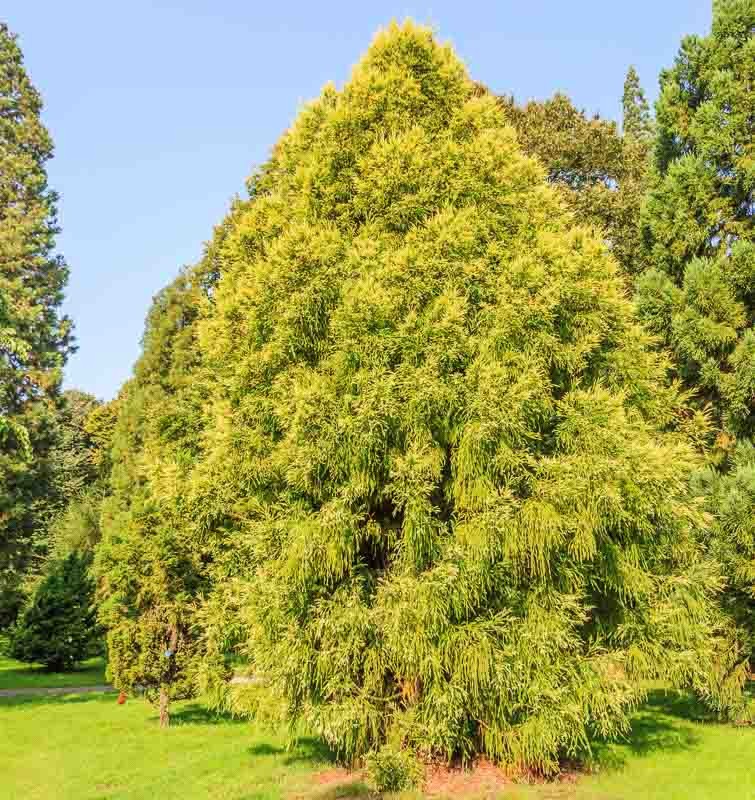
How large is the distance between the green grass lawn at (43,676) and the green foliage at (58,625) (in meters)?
0.53

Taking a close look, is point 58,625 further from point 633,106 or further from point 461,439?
point 633,106

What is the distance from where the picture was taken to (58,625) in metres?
25.7

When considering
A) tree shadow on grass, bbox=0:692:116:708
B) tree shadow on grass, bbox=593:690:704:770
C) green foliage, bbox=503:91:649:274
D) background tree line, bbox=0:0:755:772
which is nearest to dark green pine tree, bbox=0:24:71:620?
tree shadow on grass, bbox=0:692:116:708

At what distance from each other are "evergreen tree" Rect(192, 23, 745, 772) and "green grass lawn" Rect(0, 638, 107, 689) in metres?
15.0

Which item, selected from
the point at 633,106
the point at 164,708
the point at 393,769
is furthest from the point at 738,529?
the point at 633,106

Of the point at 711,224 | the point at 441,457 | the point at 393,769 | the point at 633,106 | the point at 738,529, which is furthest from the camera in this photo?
the point at 633,106

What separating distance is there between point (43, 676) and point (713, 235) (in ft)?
84.0

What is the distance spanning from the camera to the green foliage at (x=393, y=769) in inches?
363

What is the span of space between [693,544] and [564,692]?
13.7 ft

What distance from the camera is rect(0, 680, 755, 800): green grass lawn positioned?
962 cm

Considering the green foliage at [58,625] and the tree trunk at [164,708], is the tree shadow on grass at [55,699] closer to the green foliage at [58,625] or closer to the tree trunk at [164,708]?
the tree trunk at [164,708]

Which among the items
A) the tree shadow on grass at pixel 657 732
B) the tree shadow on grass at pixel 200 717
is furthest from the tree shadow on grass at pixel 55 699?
the tree shadow on grass at pixel 657 732

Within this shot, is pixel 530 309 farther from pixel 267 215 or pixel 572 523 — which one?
pixel 267 215

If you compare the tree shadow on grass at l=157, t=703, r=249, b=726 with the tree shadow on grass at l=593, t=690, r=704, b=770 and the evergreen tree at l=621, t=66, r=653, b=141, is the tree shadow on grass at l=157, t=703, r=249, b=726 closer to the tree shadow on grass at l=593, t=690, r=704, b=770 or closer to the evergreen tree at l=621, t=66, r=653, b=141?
the tree shadow on grass at l=593, t=690, r=704, b=770
